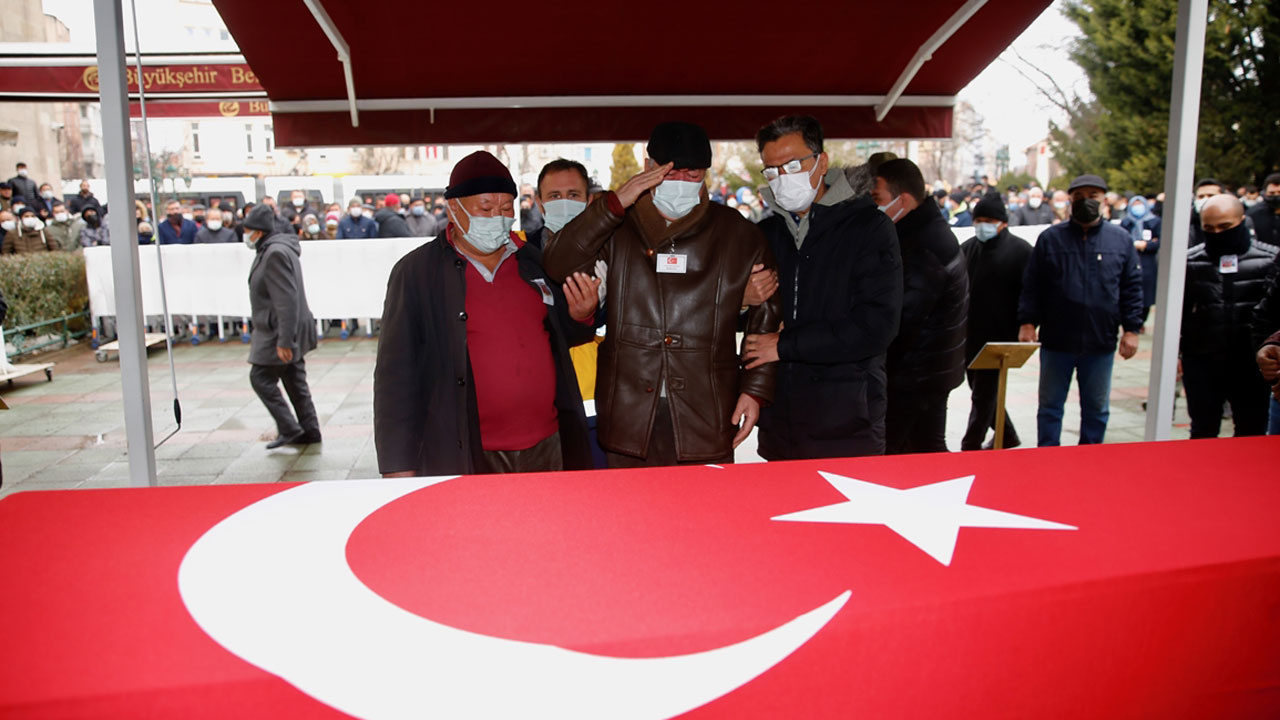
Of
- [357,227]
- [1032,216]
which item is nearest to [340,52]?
[357,227]

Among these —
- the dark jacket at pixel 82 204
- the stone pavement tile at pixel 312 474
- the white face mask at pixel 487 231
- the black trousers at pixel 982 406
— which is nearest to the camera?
the white face mask at pixel 487 231

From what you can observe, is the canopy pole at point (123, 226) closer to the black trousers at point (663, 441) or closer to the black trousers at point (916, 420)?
the black trousers at point (663, 441)

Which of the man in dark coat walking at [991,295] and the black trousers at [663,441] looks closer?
the black trousers at [663,441]

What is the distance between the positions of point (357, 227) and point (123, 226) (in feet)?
33.5

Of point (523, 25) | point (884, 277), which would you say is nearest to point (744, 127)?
→ point (523, 25)

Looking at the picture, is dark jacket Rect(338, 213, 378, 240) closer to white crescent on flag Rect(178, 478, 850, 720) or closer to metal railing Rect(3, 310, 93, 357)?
metal railing Rect(3, 310, 93, 357)

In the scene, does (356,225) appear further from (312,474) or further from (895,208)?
(895,208)

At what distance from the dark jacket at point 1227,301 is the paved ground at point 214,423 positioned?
1136mm

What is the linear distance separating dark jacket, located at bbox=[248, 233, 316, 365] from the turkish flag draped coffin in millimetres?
4530

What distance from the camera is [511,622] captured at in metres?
1.03

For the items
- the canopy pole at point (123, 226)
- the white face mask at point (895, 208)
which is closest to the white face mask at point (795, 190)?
the white face mask at point (895, 208)

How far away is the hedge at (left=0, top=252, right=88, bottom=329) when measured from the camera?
376 inches

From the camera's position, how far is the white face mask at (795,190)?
2.69m

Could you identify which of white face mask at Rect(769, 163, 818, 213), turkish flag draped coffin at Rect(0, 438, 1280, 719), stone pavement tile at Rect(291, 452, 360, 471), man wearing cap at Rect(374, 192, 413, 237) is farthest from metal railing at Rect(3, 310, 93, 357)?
turkish flag draped coffin at Rect(0, 438, 1280, 719)
